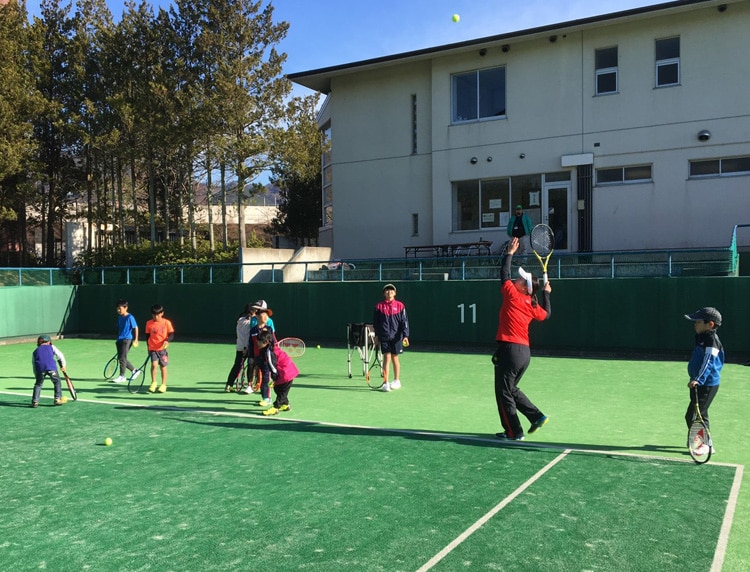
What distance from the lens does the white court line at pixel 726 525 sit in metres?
4.85

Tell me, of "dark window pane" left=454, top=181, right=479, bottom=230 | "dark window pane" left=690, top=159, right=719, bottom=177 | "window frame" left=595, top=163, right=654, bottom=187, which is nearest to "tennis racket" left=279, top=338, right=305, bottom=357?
"dark window pane" left=454, top=181, right=479, bottom=230

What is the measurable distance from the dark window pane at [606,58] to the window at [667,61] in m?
1.38

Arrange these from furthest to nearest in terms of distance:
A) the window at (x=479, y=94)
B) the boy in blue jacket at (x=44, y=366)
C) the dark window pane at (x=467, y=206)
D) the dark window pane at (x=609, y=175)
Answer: the dark window pane at (x=467, y=206) < the window at (x=479, y=94) < the dark window pane at (x=609, y=175) < the boy in blue jacket at (x=44, y=366)

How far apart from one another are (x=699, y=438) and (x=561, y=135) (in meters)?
18.1

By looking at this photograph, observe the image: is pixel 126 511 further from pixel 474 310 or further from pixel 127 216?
pixel 127 216

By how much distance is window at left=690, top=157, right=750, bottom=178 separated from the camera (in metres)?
21.2

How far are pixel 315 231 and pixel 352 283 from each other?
108 feet

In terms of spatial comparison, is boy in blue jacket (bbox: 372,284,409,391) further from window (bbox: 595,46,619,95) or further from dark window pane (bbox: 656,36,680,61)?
dark window pane (bbox: 656,36,680,61)

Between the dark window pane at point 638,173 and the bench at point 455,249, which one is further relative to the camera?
the bench at point 455,249

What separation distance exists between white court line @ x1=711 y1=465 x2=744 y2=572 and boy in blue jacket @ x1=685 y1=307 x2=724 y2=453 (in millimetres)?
619

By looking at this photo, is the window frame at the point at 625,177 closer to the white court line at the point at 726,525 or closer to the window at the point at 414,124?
the window at the point at 414,124

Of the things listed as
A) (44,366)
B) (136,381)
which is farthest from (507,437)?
(136,381)

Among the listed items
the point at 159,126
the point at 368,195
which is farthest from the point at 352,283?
the point at 159,126

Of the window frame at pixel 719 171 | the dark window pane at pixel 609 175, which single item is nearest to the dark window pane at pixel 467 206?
the dark window pane at pixel 609 175
